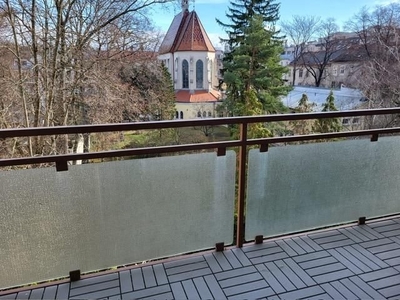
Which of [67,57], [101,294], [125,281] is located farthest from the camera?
[67,57]

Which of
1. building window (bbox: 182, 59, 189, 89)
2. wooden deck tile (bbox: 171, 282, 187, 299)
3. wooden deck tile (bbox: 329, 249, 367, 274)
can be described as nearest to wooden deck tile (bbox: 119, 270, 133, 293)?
wooden deck tile (bbox: 171, 282, 187, 299)

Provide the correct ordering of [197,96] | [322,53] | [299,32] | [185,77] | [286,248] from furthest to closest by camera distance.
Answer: [185,77]
[197,96]
[322,53]
[299,32]
[286,248]

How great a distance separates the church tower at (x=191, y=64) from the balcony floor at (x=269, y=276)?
64.6ft

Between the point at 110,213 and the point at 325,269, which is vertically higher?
the point at 110,213

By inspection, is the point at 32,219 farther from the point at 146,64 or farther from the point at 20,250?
the point at 146,64

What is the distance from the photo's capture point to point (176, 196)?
197 cm

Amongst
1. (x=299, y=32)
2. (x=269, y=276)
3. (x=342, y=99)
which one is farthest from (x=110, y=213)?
(x=299, y=32)

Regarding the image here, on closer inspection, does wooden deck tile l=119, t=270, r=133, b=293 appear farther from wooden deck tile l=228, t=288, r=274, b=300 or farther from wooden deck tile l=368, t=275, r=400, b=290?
wooden deck tile l=368, t=275, r=400, b=290

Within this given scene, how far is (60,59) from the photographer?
8398 millimetres

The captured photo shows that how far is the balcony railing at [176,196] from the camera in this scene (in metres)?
1.71

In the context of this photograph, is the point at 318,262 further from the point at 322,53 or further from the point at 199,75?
the point at 199,75

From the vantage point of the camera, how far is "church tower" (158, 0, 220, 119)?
22.1 metres

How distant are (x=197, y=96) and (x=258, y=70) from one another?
712 centimetres

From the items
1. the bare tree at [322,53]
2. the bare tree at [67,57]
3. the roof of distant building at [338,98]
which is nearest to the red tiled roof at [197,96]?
the roof of distant building at [338,98]
